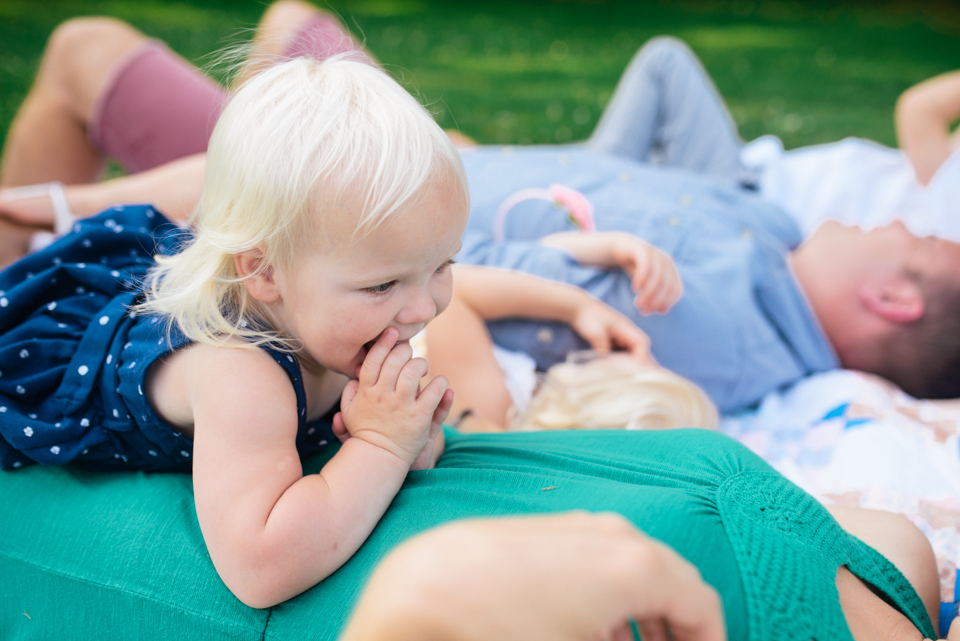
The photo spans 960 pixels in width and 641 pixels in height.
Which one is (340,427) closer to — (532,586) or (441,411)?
(441,411)

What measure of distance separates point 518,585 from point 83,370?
1.05 m

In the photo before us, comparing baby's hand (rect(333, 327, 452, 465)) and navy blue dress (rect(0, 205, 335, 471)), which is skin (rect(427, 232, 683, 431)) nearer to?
navy blue dress (rect(0, 205, 335, 471))

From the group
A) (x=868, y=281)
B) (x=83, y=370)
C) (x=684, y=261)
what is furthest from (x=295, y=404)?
(x=868, y=281)

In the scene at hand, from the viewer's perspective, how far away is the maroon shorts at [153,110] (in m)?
2.52

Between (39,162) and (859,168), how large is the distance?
132 inches

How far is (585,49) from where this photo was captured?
8.00 m

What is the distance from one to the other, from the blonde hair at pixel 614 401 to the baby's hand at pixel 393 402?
703 millimetres

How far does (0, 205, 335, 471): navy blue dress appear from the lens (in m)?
1.33

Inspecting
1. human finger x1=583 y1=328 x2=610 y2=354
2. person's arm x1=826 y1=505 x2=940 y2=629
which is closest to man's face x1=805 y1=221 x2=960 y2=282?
human finger x1=583 y1=328 x2=610 y2=354

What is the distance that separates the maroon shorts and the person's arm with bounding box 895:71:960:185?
7.77ft

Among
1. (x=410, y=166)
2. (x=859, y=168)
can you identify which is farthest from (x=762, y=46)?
(x=410, y=166)

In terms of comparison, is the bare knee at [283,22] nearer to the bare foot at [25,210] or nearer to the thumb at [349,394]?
the bare foot at [25,210]

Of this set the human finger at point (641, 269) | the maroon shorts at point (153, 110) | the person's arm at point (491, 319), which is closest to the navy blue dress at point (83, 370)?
the person's arm at point (491, 319)

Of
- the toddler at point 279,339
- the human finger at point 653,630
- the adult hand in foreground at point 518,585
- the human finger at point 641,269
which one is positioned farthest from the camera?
the human finger at point 641,269
